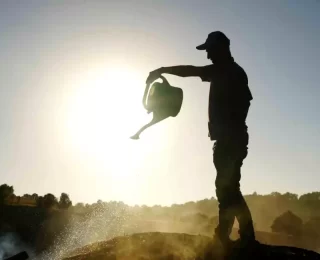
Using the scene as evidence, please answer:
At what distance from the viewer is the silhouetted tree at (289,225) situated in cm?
4200

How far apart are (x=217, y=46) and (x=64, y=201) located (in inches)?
3077

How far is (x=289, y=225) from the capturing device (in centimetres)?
4325

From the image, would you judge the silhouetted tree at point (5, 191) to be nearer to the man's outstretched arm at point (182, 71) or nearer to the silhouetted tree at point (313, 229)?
the silhouetted tree at point (313, 229)

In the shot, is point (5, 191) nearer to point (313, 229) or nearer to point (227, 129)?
point (313, 229)

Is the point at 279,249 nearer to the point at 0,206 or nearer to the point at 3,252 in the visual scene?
the point at 3,252

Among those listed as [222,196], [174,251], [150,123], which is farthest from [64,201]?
[222,196]

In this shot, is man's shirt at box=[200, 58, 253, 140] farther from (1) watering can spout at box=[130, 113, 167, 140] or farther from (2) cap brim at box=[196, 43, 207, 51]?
(1) watering can spout at box=[130, 113, 167, 140]

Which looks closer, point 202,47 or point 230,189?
point 230,189

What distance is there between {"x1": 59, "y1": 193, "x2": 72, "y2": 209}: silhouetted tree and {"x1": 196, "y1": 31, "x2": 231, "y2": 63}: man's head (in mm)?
76251

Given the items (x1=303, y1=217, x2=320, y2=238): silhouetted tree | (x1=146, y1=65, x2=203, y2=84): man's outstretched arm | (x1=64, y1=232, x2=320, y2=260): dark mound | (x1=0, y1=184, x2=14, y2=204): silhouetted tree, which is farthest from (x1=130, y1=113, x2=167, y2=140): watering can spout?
(x1=0, y1=184, x2=14, y2=204): silhouetted tree

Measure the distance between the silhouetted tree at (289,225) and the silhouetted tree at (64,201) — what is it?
4982cm

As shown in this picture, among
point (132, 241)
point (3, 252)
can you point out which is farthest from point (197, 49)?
point (3, 252)

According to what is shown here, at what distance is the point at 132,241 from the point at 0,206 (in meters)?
49.4

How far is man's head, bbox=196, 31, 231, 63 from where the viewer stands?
4.81 meters
